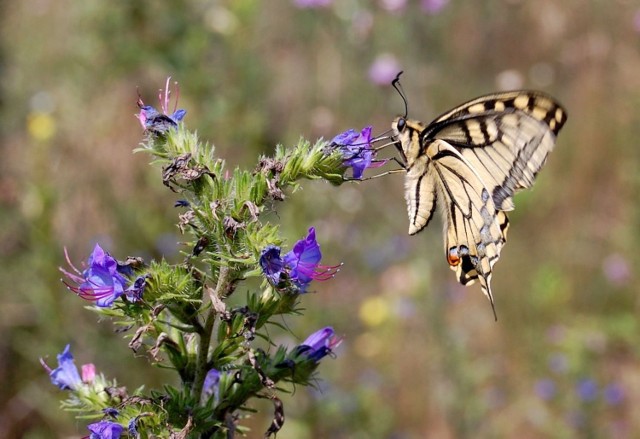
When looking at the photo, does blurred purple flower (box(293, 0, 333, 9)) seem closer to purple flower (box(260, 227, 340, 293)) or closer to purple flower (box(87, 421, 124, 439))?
purple flower (box(260, 227, 340, 293))

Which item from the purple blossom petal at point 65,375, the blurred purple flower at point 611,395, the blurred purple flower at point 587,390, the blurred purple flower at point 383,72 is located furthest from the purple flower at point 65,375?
the blurred purple flower at point 611,395

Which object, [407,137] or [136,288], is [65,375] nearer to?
[136,288]

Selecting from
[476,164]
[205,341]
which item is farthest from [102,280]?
[476,164]

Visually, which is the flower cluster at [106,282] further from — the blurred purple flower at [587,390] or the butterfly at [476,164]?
the blurred purple flower at [587,390]

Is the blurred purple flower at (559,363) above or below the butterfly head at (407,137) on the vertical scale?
above

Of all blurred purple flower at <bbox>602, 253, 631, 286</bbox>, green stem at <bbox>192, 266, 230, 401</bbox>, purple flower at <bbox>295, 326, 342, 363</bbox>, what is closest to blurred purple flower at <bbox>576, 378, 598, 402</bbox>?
blurred purple flower at <bbox>602, 253, 631, 286</bbox>

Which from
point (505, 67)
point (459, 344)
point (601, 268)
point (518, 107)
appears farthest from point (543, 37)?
point (518, 107)

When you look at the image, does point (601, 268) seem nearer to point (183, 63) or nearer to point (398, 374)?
point (398, 374)
